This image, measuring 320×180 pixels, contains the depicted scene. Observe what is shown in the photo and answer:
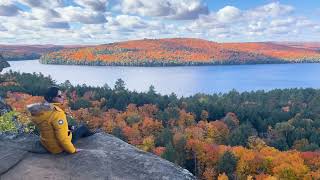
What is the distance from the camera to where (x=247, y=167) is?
67.0 meters

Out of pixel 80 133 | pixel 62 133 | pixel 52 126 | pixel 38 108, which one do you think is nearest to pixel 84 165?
pixel 62 133

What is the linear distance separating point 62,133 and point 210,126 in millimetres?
90087

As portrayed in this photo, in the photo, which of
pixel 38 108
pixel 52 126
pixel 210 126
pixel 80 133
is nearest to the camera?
pixel 38 108

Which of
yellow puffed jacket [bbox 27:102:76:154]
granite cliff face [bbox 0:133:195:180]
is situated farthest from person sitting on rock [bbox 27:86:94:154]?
granite cliff face [bbox 0:133:195:180]

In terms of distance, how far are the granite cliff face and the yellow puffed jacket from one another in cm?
30

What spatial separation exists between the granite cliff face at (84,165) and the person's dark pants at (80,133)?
60 centimetres

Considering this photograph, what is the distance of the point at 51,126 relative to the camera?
11406 mm

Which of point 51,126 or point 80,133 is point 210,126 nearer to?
point 80,133

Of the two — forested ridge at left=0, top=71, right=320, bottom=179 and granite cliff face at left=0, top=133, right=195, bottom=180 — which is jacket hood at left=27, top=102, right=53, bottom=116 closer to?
granite cliff face at left=0, top=133, right=195, bottom=180

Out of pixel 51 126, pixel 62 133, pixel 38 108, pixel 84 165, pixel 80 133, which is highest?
pixel 38 108

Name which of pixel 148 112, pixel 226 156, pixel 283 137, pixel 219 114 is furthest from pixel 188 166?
pixel 219 114

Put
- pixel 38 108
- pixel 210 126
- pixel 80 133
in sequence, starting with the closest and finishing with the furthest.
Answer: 1. pixel 38 108
2. pixel 80 133
3. pixel 210 126

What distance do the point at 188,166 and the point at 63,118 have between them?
6109 cm

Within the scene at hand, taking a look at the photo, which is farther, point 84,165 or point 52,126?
point 52,126
